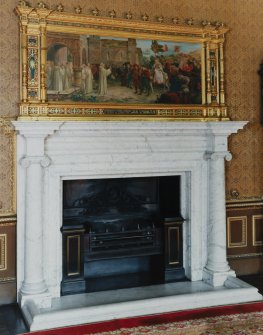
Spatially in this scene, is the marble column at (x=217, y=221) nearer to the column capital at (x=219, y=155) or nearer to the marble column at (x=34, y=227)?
the column capital at (x=219, y=155)

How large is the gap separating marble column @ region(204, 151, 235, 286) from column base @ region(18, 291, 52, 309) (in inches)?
81.1

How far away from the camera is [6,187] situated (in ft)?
16.4

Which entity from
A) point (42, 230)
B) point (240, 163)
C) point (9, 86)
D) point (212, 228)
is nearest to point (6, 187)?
point (42, 230)

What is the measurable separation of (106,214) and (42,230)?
3.12 feet

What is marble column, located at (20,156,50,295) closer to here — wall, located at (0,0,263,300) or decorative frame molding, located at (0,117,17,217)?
decorative frame molding, located at (0,117,17,217)

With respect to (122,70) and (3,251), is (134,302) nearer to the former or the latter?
(3,251)

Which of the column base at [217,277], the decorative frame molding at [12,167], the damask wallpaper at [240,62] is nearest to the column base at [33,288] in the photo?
the decorative frame molding at [12,167]

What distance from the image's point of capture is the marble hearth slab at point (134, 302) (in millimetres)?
4422

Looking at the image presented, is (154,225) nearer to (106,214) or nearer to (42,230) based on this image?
(106,214)

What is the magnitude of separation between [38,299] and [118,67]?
2879 mm

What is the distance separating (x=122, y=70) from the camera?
5.38m

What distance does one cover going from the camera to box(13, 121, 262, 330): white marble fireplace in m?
4.79

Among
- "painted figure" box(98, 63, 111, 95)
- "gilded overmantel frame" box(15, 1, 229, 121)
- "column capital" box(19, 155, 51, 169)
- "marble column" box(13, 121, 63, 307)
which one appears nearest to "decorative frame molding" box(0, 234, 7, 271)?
"marble column" box(13, 121, 63, 307)

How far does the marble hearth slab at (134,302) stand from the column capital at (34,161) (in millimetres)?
1501
